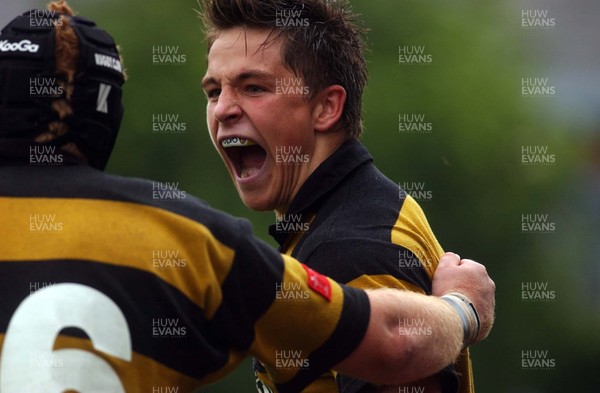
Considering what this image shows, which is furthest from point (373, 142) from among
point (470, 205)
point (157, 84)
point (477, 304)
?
point (477, 304)

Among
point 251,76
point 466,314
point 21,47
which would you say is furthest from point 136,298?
point 251,76

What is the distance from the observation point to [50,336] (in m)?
3.69

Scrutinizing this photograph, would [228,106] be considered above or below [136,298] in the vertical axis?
above

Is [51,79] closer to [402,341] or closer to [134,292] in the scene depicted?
[134,292]

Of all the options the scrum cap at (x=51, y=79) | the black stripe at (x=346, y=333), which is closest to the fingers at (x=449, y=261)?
the black stripe at (x=346, y=333)

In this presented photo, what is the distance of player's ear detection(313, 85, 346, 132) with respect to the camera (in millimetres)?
5766

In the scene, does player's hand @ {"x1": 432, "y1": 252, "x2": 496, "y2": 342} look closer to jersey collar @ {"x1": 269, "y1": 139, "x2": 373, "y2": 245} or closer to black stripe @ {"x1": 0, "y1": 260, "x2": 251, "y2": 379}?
jersey collar @ {"x1": 269, "y1": 139, "x2": 373, "y2": 245}

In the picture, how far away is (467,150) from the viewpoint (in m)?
23.8

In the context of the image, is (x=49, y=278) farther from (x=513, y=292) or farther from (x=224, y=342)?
(x=513, y=292)

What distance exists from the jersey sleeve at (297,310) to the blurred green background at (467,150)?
17.7m

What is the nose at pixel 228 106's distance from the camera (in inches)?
230

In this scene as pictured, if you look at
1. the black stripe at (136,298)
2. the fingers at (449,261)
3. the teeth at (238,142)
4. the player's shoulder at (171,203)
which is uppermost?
the player's shoulder at (171,203)

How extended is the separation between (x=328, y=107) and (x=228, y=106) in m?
0.45

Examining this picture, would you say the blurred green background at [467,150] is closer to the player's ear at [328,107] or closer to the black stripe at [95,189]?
the player's ear at [328,107]
